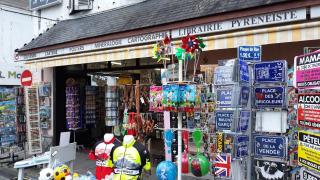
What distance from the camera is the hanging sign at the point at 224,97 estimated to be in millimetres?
4969

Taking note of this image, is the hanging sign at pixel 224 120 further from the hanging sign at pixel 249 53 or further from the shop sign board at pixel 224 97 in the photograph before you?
the hanging sign at pixel 249 53

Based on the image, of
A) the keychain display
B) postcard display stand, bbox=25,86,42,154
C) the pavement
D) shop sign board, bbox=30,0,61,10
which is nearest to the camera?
the keychain display

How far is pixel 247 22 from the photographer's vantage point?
242 inches

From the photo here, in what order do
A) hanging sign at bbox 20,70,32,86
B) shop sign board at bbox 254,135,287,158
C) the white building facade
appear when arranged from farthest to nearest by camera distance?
the white building facade, hanging sign at bbox 20,70,32,86, shop sign board at bbox 254,135,287,158

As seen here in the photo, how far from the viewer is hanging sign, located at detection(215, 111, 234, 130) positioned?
16.3ft

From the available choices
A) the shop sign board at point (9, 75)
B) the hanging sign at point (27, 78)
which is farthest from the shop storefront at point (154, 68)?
the hanging sign at point (27, 78)

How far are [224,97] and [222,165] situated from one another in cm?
102

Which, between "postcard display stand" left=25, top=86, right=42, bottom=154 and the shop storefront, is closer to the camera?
the shop storefront

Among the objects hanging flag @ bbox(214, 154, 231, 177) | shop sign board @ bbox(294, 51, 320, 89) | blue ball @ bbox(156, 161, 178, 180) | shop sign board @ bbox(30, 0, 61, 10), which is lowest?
blue ball @ bbox(156, 161, 178, 180)

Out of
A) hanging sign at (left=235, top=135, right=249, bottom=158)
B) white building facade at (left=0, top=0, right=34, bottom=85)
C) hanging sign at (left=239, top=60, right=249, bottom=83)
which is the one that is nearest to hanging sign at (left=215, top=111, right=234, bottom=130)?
hanging sign at (left=235, top=135, right=249, bottom=158)

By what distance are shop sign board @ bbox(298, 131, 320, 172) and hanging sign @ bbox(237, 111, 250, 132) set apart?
1.14m

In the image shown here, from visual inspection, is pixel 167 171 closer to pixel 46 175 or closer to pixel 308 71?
pixel 46 175

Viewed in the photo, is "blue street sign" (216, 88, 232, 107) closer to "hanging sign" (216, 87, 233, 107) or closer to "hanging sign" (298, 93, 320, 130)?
"hanging sign" (216, 87, 233, 107)

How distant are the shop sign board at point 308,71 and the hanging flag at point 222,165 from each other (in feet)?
5.79
